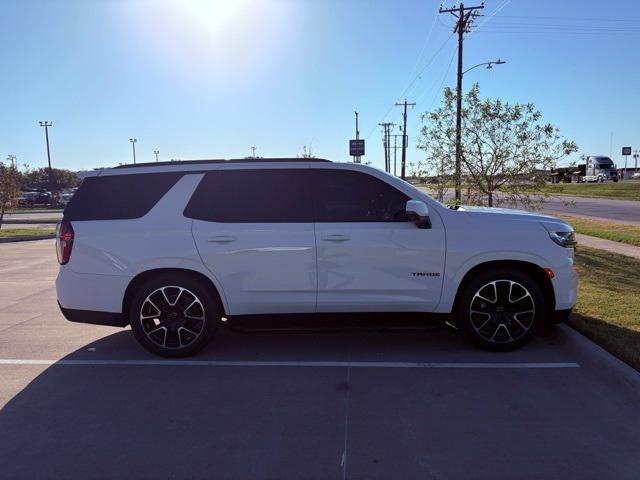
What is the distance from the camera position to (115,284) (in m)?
4.93

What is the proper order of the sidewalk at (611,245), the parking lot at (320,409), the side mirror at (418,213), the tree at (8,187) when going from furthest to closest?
1. the tree at (8,187)
2. the sidewalk at (611,245)
3. the side mirror at (418,213)
4. the parking lot at (320,409)

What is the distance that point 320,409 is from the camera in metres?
3.93

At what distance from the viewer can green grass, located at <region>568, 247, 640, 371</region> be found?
4.96 meters

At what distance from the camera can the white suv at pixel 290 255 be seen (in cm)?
486

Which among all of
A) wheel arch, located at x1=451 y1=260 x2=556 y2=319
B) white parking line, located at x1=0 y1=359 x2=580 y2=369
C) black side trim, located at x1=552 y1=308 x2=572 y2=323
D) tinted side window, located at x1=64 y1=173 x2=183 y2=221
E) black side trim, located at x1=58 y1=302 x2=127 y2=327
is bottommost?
white parking line, located at x1=0 y1=359 x2=580 y2=369

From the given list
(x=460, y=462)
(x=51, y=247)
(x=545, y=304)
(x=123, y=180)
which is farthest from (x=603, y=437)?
(x=51, y=247)

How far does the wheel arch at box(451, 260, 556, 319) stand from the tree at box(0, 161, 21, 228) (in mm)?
22515

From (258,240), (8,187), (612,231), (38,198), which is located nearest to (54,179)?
(38,198)

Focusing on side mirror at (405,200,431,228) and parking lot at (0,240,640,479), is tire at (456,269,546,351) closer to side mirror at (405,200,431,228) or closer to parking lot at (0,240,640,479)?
parking lot at (0,240,640,479)

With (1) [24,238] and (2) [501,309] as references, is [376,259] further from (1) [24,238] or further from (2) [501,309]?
(1) [24,238]

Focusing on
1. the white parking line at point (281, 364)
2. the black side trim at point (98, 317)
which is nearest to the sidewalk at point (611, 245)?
the white parking line at point (281, 364)

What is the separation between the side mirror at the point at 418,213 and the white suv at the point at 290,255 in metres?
0.03

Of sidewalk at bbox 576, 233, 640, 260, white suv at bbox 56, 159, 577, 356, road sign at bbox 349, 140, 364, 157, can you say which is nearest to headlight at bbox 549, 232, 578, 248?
white suv at bbox 56, 159, 577, 356

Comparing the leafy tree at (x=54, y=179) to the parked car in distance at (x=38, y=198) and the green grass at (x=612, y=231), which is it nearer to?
the parked car in distance at (x=38, y=198)
